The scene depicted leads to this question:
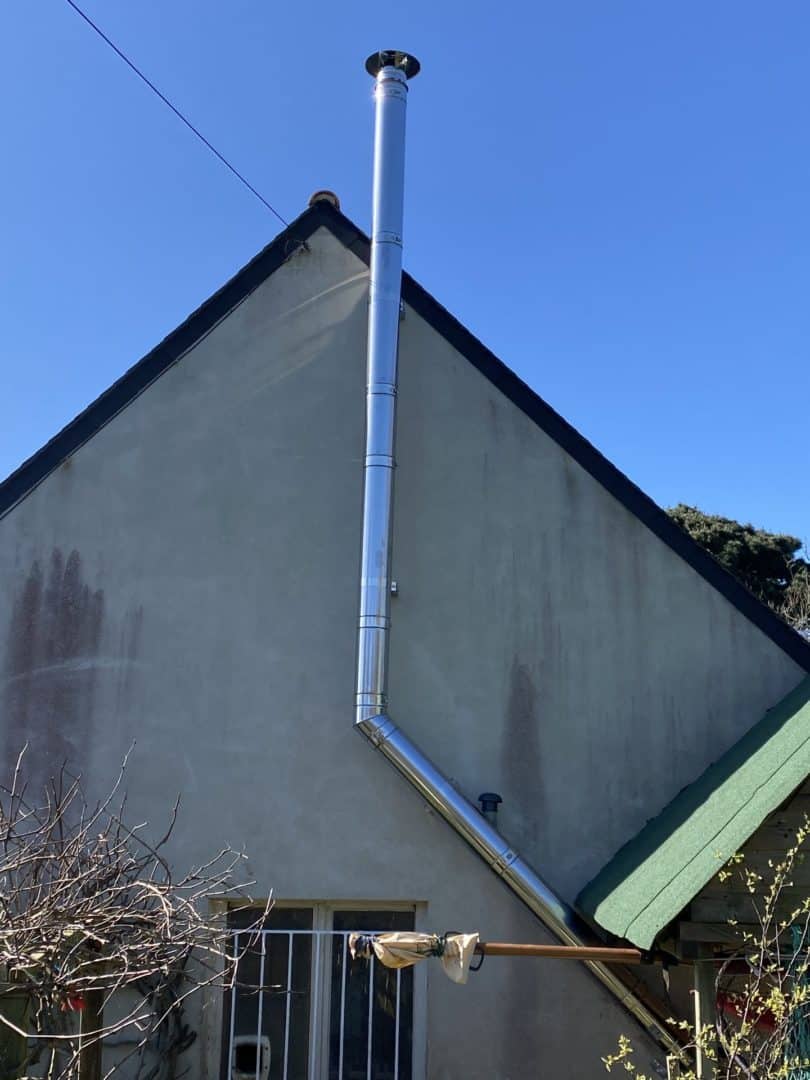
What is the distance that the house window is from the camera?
25.0ft

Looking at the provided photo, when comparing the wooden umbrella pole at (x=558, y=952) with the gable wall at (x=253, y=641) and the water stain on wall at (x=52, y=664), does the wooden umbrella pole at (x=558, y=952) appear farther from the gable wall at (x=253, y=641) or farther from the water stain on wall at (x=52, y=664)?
the water stain on wall at (x=52, y=664)

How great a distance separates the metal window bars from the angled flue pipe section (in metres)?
1.19

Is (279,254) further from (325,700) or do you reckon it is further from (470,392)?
(325,700)

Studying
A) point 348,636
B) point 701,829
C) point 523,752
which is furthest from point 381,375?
point 701,829

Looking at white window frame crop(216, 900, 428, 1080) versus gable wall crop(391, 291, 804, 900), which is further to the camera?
gable wall crop(391, 291, 804, 900)

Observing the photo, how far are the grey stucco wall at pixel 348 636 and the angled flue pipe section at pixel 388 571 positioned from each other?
362 millimetres

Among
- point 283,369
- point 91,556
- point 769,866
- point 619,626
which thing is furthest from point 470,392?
point 769,866

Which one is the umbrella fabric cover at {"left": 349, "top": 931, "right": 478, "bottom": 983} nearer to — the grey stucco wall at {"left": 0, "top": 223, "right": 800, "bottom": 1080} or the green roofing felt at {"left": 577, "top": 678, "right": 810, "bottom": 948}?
the green roofing felt at {"left": 577, "top": 678, "right": 810, "bottom": 948}

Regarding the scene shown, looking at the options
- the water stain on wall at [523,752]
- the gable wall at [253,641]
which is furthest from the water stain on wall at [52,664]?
the water stain on wall at [523,752]

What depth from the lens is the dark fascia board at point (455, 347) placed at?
332 inches

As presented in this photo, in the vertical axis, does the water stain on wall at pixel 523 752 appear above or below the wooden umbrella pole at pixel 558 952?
above

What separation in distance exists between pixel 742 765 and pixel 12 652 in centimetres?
511

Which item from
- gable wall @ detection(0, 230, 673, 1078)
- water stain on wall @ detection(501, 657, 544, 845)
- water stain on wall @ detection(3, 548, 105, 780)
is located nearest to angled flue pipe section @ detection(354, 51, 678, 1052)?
gable wall @ detection(0, 230, 673, 1078)

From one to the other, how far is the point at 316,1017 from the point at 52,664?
10.1 feet
